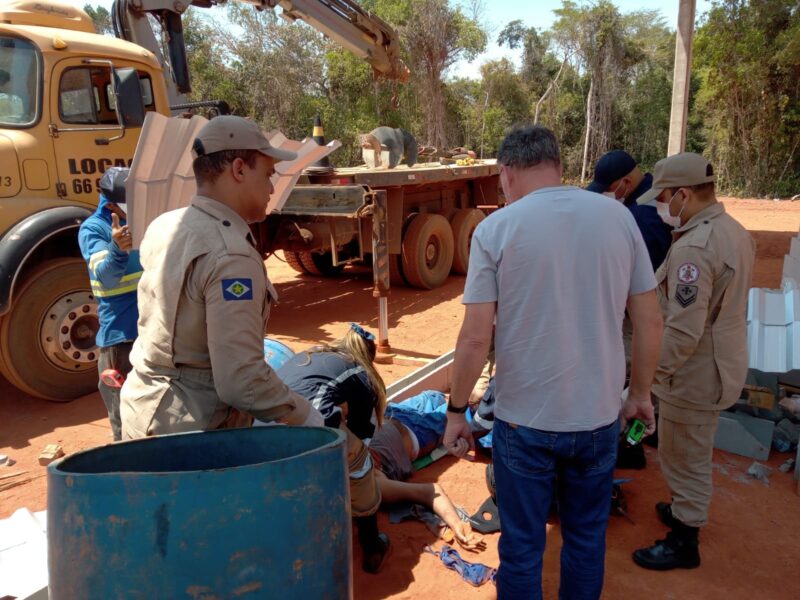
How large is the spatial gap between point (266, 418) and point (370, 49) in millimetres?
8304

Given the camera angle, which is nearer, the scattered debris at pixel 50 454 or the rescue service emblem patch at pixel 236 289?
the rescue service emblem patch at pixel 236 289

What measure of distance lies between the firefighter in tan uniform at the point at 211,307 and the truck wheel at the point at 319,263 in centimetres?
779

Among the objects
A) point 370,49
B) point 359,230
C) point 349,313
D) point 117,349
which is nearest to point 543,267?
point 117,349

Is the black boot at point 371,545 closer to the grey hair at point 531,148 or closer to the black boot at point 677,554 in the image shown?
the black boot at point 677,554

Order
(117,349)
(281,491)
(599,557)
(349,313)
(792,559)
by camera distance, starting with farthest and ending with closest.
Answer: (349,313) < (117,349) < (792,559) < (599,557) < (281,491)

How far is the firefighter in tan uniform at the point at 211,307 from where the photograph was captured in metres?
1.70

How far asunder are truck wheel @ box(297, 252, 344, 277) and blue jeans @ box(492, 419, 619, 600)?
7.79 metres

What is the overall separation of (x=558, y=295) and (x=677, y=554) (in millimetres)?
1689

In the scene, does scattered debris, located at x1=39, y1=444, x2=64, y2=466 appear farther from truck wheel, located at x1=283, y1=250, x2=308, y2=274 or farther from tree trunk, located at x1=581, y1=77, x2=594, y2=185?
tree trunk, located at x1=581, y1=77, x2=594, y2=185

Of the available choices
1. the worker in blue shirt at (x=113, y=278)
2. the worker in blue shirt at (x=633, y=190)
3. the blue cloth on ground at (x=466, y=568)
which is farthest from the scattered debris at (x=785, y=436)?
the worker in blue shirt at (x=113, y=278)

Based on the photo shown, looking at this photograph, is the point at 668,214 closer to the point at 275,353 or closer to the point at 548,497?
the point at 548,497

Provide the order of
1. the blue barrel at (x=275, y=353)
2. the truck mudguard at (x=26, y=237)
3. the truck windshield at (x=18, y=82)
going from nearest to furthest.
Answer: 1. the blue barrel at (x=275, y=353)
2. the truck mudguard at (x=26, y=237)
3. the truck windshield at (x=18, y=82)

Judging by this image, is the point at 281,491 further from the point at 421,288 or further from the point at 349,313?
the point at 421,288

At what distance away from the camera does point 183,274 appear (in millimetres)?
1729
